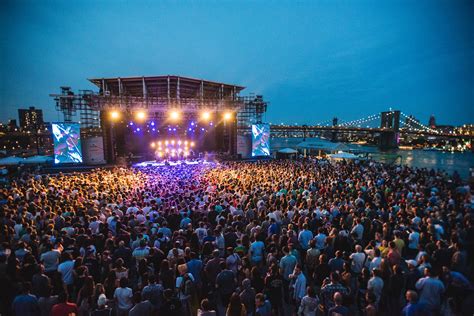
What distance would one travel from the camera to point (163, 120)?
25.5 meters

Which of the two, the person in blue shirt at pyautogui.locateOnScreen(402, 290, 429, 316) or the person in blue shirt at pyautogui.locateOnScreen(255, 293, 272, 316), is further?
the person in blue shirt at pyautogui.locateOnScreen(255, 293, 272, 316)

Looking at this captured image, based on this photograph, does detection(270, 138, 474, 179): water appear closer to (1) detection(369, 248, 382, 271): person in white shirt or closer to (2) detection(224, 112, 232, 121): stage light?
(2) detection(224, 112, 232, 121): stage light

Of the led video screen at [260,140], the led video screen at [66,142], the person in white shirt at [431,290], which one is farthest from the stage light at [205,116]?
the person in white shirt at [431,290]

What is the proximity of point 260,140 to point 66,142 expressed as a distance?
17.0m

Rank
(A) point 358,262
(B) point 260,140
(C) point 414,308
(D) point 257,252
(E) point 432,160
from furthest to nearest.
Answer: (E) point 432,160 < (B) point 260,140 < (D) point 257,252 < (A) point 358,262 < (C) point 414,308

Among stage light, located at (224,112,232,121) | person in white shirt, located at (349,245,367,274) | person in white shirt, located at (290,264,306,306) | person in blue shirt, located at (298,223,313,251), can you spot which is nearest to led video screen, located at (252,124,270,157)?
stage light, located at (224,112,232,121)

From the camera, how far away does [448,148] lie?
90.7 metres

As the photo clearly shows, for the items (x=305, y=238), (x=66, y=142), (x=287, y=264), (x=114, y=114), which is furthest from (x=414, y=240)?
(x=66, y=142)

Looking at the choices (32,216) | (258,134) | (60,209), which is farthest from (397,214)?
(258,134)

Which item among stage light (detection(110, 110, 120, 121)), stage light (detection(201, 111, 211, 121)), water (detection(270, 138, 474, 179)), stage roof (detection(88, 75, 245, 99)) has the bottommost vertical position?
water (detection(270, 138, 474, 179))

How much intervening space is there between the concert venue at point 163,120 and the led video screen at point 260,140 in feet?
0.34

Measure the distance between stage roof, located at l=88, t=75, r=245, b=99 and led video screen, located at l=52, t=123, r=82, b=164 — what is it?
5209 millimetres

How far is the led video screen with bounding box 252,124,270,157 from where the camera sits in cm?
2529

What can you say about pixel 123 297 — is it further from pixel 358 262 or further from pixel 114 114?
pixel 114 114
